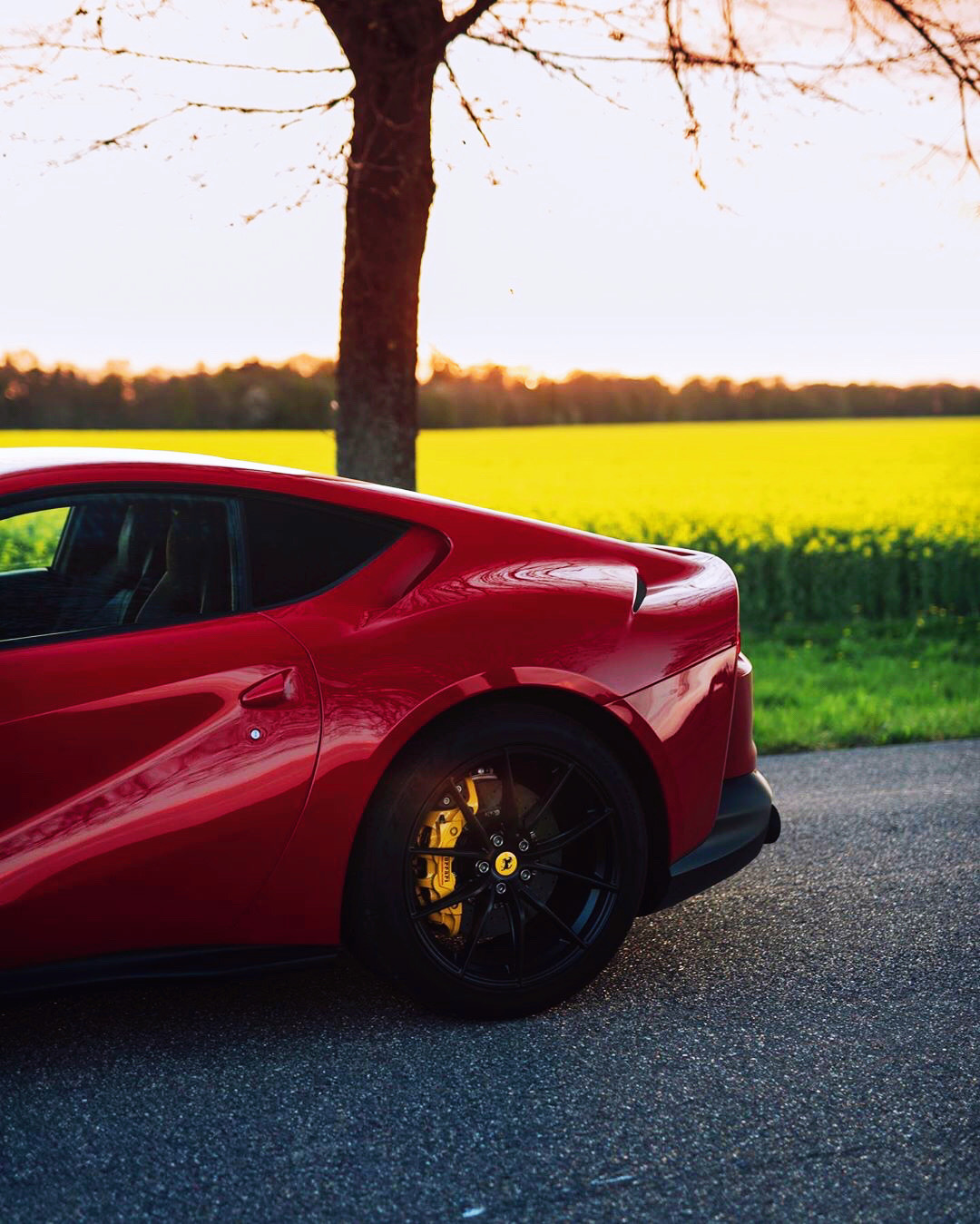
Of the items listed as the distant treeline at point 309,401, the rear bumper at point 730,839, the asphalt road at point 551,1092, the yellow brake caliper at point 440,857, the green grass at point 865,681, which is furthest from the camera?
the distant treeline at point 309,401

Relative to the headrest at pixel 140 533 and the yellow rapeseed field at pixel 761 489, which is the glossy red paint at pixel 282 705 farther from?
the yellow rapeseed field at pixel 761 489

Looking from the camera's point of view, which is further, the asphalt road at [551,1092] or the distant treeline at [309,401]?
the distant treeline at [309,401]

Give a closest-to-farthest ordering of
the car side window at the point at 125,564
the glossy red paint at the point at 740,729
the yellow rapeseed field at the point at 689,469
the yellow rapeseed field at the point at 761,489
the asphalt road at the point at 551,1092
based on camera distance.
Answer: the asphalt road at the point at 551,1092 < the car side window at the point at 125,564 < the glossy red paint at the point at 740,729 < the yellow rapeseed field at the point at 761,489 < the yellow rapeseed field at the point at 689,469

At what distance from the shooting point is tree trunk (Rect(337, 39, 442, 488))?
7.29 m

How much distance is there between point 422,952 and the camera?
10.9 ft

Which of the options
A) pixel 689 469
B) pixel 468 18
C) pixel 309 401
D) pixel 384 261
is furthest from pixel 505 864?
pixel 309 401

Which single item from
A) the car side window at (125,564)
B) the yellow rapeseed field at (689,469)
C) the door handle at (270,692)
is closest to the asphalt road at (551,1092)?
the door handle at (270,692)

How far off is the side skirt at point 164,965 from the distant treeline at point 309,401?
29.1 metres

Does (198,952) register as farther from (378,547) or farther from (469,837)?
(378,547)

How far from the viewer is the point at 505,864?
3426mm

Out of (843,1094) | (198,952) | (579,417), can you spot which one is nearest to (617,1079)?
(843,1094)

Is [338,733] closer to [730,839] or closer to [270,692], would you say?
[270,692]

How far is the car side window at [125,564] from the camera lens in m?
3.09

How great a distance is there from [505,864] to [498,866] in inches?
0.8
